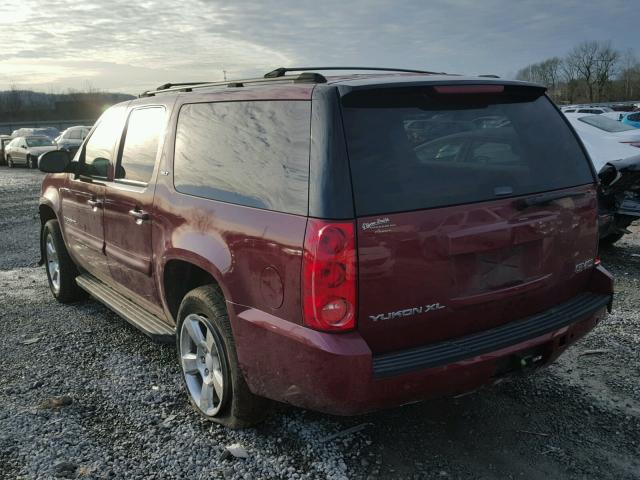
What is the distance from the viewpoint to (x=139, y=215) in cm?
375

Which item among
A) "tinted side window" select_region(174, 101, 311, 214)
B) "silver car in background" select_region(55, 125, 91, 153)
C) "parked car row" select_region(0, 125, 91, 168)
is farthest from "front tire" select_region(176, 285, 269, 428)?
"silver car in background" select_region(55, 125, 91, 153)

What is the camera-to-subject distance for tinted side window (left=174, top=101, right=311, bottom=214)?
2.62m

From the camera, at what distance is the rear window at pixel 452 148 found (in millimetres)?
2520

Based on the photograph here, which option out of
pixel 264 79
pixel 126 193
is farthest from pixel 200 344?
pixel 264 79

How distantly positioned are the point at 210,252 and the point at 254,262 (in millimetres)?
388

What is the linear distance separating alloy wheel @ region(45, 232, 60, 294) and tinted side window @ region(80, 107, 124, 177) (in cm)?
125

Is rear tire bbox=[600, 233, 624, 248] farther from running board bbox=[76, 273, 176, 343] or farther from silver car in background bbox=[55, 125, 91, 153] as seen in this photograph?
silver car in background bbox=[55, 125, 91, 153]

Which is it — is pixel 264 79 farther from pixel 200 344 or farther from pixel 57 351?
pixel 57 351

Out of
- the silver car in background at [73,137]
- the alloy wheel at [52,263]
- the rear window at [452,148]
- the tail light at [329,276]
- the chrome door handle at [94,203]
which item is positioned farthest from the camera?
the silver car in background at [73,137]

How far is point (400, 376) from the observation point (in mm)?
2488

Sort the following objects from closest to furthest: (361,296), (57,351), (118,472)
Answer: (361,296) < (118,472) < (57,351)

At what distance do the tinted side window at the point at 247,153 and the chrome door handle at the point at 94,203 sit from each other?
124 cm

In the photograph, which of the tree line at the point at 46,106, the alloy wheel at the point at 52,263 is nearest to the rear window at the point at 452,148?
the alloy wheel at the point at 52,263

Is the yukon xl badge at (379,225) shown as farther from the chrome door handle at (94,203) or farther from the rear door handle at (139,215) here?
the chrome door handle at (94,203)
